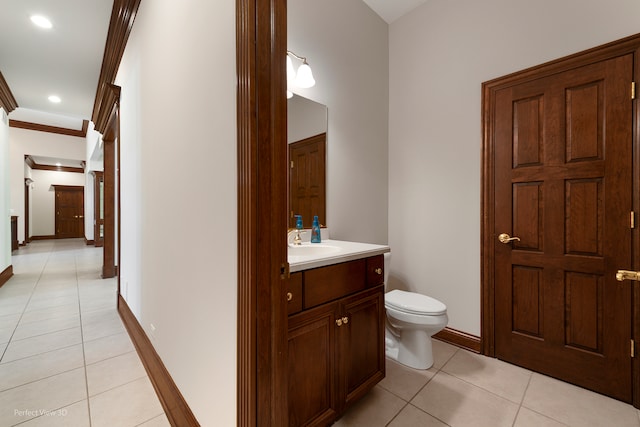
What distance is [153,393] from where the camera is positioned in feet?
5.24

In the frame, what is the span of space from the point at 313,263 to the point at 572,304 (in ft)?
5.90

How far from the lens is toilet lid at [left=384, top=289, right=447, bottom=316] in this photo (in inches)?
70.2

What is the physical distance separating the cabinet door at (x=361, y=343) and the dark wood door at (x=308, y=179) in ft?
2.72

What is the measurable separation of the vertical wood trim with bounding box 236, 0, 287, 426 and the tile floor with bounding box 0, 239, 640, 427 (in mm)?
802

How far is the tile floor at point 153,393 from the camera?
141 centimetres

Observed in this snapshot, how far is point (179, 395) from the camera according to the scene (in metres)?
1.33

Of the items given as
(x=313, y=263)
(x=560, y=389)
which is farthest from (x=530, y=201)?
(x=313, y=263)

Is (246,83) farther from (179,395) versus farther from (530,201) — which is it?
(530,201)

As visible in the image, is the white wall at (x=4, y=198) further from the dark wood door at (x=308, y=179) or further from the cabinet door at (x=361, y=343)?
the cabinet door at (x=361, y=343)

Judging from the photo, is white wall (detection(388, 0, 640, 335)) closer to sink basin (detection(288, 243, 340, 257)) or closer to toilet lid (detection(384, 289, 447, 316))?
toilet lid (detection(384, 289, 447, 316))

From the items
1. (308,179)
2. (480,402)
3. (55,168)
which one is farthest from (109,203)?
(55,168)

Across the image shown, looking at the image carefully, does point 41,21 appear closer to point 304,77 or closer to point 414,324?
point 304,77

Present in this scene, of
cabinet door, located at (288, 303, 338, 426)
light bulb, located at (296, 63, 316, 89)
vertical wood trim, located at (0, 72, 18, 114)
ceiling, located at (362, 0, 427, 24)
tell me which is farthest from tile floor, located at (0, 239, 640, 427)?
vertical wood trim, located at (0, 72, 18, 114)

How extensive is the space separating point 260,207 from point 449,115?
2100 millimetres
